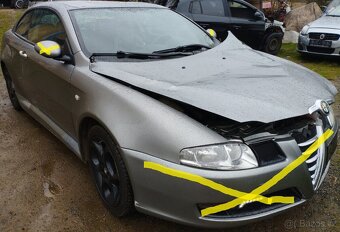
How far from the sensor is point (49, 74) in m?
3.32

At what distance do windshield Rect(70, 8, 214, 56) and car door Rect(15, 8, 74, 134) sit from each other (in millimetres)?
215

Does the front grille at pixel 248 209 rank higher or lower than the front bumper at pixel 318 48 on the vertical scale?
higher

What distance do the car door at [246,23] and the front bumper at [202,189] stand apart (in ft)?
21.0

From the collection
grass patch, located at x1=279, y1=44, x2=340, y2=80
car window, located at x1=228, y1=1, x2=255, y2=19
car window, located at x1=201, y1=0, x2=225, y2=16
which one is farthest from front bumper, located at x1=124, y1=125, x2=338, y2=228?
car window, located at x1=228, y1=1, x2=255, y2=19

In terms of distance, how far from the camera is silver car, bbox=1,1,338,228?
2.14 meters

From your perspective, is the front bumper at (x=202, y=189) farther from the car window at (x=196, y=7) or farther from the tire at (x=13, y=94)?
the car window at (x=196, y=7)

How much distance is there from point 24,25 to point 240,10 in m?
5.68

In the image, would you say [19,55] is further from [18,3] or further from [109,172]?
[18,3]

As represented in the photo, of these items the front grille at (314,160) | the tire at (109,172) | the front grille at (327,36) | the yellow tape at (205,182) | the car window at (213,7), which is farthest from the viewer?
the car window at (213,7)

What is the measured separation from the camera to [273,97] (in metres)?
2.36

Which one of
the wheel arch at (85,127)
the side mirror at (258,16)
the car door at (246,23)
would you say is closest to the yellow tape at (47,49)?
the wheel arch at (85,127)

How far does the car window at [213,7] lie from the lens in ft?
26.2

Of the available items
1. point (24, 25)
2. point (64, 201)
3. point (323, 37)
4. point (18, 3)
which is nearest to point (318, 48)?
A: point (323, 37)

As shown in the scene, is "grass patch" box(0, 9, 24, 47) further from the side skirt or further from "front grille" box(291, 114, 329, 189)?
"front grille" box(291, 114, 329, 189)
